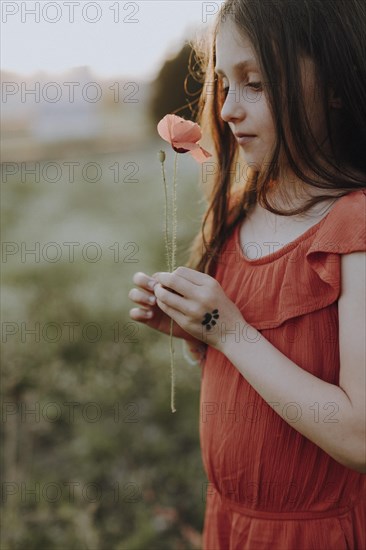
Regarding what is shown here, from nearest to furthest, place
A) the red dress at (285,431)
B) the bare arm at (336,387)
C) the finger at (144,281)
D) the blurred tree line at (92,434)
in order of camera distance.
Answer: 1. the bare arm at (336,387)
2. the red dress at (285,431)
3. the finger at (144,281)
4. the blurred tree line at (92,434)

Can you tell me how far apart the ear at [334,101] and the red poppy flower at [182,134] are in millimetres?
271

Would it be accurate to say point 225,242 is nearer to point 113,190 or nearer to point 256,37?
point 256,37

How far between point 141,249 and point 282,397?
13.2 ft

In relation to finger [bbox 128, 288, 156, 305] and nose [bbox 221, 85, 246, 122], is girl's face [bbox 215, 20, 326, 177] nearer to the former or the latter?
nose [bbox 221, 85, 246, 122]

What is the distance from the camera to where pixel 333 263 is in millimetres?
1165

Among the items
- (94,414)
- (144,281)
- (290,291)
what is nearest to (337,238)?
(290,291)

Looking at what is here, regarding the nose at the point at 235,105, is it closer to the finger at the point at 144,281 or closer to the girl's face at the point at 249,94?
the girl's face at the point at 249,94

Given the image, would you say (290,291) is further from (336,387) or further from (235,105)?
(235,105)

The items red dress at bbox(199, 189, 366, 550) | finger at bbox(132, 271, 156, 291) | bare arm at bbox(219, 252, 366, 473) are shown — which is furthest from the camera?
finger at bbox(132, 271, 156, 291)

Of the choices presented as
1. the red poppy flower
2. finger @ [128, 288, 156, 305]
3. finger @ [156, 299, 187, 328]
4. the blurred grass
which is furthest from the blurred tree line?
finger @ [156, 299, 187, 328]

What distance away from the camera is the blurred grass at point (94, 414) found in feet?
8.52

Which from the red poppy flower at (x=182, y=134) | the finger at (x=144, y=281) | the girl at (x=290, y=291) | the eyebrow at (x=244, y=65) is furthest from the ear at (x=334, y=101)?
the finger at (x=144, y=281)

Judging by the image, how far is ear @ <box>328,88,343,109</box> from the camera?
51.3 inches

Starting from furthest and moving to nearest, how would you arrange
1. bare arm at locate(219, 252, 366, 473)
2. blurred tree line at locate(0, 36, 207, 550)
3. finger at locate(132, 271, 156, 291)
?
blurred tree line at locate(0, 36, 207, 550) < finger at locate(132, 271, 156, 291) < bare arm at locate(219, 252, 366, 473)
